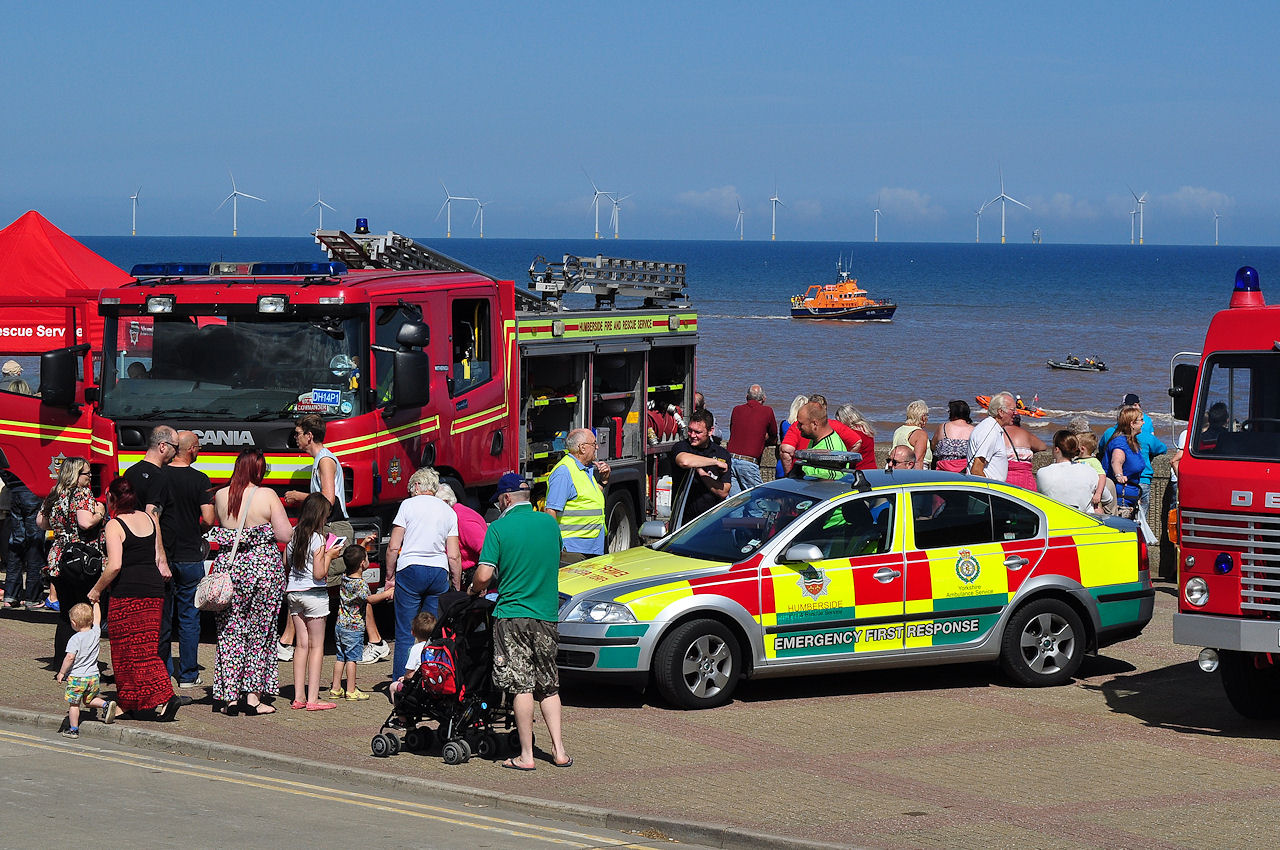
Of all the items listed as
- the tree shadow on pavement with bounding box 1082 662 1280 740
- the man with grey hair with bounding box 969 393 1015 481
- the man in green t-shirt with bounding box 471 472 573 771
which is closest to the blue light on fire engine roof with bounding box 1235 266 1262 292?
the tree shadow on pavement with bounding box 1082 662 1280 740

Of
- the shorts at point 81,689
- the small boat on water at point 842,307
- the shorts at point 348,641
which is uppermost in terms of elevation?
the small boat on water at point 842,307

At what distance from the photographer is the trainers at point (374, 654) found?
41.2ft

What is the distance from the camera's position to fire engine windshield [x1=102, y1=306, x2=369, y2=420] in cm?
1261

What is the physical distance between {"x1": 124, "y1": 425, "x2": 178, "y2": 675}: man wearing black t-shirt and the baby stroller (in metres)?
2.34

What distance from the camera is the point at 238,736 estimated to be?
1004 cm

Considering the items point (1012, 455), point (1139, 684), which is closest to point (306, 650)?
point (1139, 684)

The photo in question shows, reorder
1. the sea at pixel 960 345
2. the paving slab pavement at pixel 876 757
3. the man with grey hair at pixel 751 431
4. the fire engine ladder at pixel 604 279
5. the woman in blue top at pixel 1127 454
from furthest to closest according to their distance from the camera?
the sea at pixel 960 345
the fire engine ladder at pixel 604 279
the man with grey hair at pixel 751 431
the woman in blue top at pixel 1127 454
the paving slab pavement at pixel 876 757

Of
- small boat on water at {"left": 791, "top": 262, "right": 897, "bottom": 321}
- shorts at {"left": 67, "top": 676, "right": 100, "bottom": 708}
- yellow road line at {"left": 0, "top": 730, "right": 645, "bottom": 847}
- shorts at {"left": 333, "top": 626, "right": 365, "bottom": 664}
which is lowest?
yellow road line at {"left": 0, "top": 730, "right": 645, "bottom": 847}

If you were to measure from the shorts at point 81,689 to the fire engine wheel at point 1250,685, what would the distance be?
7.44 m

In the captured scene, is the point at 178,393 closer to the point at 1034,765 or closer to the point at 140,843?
the point at 140,843

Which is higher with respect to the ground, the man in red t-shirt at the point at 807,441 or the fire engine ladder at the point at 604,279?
the fire engine ladder at the point at 604,279

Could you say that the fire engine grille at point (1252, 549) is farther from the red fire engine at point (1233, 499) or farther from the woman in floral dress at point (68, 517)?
the woman in floral dress at point (68, 517)

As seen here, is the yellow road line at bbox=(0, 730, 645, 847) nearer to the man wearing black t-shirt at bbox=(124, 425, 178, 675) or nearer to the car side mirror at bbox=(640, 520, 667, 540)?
the man wearing black t-shirt at bbox=(124, 425, 178, 675)

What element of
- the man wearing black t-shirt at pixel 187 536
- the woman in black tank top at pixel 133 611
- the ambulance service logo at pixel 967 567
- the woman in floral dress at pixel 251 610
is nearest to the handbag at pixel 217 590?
the woman in floral dress at pixel 251 610
